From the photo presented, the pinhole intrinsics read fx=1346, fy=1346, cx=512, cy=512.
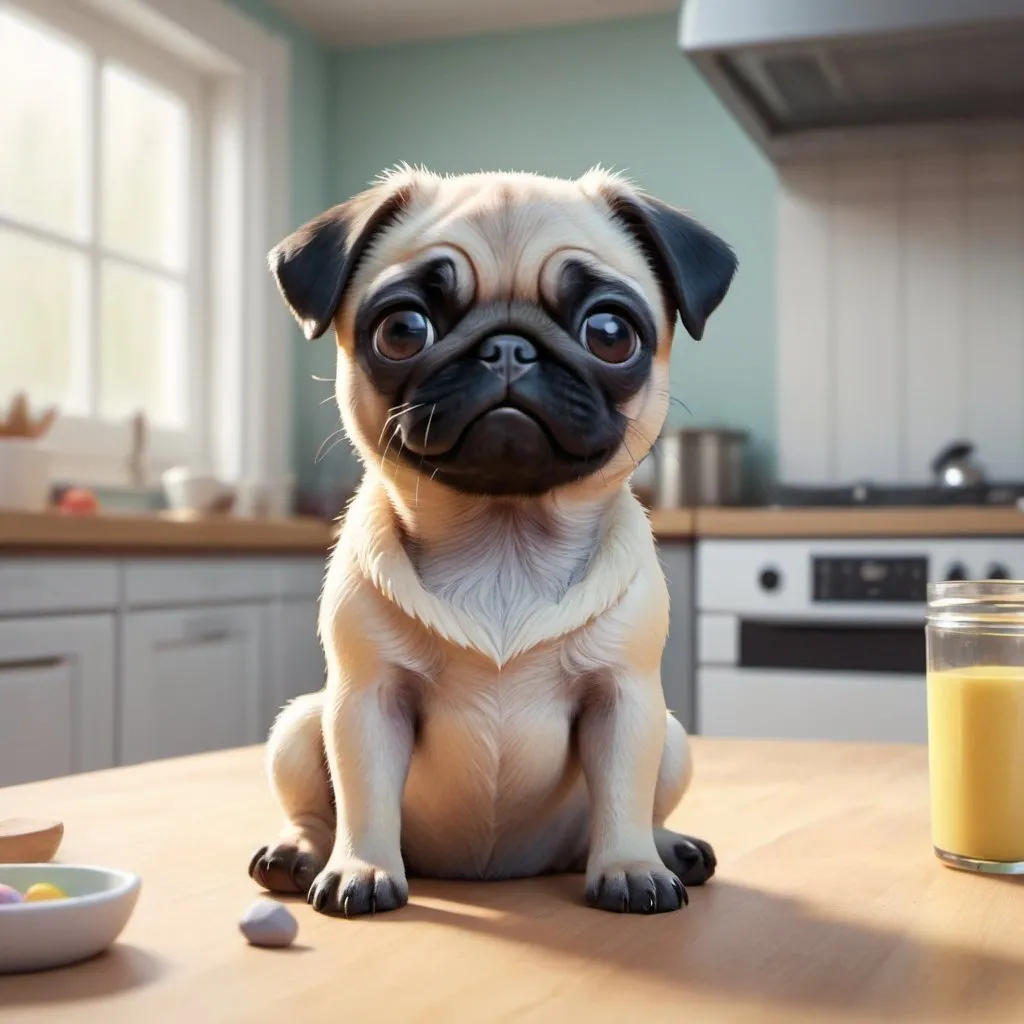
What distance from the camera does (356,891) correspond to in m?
0.59

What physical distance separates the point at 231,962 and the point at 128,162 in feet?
11.1

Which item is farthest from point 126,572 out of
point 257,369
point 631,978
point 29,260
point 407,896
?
point 631,978

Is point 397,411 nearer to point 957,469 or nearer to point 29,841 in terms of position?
point 29,841

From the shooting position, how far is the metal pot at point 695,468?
11.3 feet

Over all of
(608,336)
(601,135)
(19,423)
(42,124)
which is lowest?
(608,336)

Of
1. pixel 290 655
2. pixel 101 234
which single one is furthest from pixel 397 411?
pixel 101 234

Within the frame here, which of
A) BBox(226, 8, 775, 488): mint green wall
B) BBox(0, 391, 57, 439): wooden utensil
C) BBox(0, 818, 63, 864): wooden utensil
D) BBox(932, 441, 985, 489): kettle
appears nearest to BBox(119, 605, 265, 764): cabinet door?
BBox(0, 391, 57, 439): wooden utensil

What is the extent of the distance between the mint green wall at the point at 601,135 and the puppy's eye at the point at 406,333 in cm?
299

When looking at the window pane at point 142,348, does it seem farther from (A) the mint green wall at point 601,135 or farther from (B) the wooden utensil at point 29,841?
(B) the wooden utensil at point 29,841

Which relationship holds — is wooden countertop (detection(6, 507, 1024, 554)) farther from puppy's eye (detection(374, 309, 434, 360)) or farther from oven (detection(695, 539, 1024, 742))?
puppy's eye (detection(374, 309, 434, 360))

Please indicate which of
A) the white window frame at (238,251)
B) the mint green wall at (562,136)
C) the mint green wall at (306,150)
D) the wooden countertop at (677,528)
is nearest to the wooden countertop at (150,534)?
the wooden countertop at (677,528)

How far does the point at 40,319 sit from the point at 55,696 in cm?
121

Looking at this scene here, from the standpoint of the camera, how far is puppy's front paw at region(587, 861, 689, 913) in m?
0.60

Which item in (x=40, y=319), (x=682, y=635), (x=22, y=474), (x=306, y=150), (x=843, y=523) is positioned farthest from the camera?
(x=306, y=150)
